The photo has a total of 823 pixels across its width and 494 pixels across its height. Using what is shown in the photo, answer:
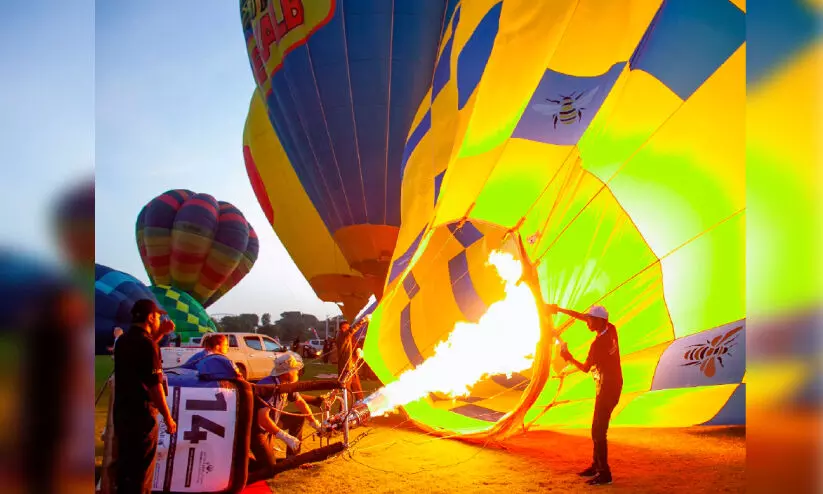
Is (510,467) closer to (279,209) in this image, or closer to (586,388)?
(586,388)

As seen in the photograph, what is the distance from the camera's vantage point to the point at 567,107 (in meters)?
4.58

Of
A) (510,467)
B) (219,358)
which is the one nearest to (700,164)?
(510,467)

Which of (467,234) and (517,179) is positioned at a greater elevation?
(517,179)

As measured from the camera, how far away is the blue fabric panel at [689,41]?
4016 millimetres

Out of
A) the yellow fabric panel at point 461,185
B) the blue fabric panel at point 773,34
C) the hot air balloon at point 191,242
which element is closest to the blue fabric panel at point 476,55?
the yellow fabric panel at point 461,185

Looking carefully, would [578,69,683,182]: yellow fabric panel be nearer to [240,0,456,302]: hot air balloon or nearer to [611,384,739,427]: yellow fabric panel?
[611,384,739,427]: yellow fabric panel

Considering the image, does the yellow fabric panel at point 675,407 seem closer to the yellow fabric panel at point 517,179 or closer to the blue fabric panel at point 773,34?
the yellow fabric panel at point 517,179

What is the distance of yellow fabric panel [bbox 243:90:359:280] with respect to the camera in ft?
41.5

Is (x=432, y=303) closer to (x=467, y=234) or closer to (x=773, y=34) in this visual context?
(x=467, y=234)

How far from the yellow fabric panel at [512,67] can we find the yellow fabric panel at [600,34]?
53mm

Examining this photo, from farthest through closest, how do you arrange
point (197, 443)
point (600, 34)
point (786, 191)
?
1. point (600, 34)
2. point (197, 443)
3. point (786, 191)

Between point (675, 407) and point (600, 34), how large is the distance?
2.56 m

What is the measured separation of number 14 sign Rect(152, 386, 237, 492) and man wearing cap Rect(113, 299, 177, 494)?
54cm

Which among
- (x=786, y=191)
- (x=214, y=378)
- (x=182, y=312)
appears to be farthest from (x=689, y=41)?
(x=182, y=312)
